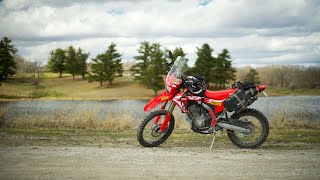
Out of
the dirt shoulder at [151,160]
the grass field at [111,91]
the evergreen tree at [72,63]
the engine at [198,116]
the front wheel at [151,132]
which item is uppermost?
the evergreen tree at [72,63]

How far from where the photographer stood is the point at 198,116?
733cm

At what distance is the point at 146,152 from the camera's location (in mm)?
6812

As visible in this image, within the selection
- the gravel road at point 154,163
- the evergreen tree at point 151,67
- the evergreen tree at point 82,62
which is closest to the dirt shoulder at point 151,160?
the gravel road at point 154,163

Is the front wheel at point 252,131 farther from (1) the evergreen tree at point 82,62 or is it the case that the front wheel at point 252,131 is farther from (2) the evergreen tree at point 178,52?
(1) the evergreen tree at point 82,62

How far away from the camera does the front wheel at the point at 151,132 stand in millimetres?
7402

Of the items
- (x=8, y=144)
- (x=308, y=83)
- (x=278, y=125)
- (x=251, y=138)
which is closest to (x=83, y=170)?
(x=8, y=144)

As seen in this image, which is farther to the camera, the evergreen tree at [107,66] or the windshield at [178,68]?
the evergreen tree at [107,66]

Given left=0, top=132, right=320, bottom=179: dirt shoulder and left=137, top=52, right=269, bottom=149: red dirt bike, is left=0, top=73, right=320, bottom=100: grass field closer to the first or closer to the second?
left=0, top=132, right=320, bottom=179: dirt shoulder

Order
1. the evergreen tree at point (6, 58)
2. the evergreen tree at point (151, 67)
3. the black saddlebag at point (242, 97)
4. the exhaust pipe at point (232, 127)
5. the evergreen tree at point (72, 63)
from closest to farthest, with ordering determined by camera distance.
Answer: the black saddlebag at point (242, 97) → the exhaust pipe at point (232, 127) → the evergreen tree at point (6, 58) → the evergreen tree at point (151, 67) → the evergreen tree at point (72, 63)

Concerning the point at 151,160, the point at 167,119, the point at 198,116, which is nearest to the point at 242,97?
the point at 198,116

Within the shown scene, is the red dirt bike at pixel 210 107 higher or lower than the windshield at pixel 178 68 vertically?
lower

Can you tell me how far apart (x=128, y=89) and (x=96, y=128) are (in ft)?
165

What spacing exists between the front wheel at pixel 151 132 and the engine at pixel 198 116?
1.86ft

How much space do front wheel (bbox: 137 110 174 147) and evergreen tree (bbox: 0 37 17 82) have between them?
147ft
